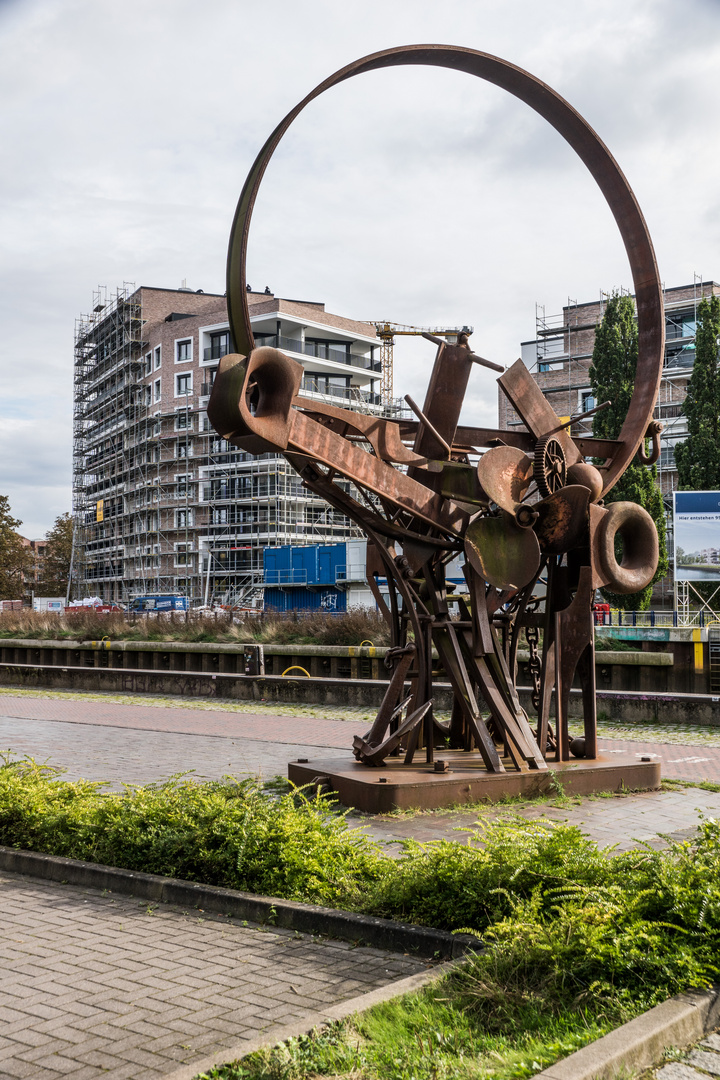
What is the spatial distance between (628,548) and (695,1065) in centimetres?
689

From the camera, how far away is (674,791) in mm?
9375

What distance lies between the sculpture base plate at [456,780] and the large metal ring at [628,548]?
1619mm

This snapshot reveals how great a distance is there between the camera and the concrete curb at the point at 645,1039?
2.94 m

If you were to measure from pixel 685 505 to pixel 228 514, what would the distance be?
47.9m

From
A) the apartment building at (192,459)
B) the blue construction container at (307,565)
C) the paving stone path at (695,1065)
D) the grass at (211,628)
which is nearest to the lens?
the paving stone path at (695,1065)

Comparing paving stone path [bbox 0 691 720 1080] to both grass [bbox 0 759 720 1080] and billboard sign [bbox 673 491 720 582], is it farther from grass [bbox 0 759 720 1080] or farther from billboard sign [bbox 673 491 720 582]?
billboard sign [bbox 673 491 720 582]

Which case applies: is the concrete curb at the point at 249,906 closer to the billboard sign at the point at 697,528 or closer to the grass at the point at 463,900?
the grass at the point at 463,900

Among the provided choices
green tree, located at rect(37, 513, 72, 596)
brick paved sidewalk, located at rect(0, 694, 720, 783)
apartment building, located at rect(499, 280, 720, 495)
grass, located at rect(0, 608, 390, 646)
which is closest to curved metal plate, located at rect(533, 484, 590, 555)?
brick paved sidewalk, located at rect(0, 694, 720, 783)

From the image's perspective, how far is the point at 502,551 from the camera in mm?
8531

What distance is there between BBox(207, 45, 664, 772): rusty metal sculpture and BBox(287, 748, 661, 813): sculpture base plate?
0.17m

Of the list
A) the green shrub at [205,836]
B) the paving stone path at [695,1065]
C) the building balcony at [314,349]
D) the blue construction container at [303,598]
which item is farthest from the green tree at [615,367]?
the paving stone path at [695,1065]

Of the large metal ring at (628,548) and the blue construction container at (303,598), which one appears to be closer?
the large metal ring at (628,548)

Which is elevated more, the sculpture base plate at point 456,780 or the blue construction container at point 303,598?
the blue construction container at point 303,598

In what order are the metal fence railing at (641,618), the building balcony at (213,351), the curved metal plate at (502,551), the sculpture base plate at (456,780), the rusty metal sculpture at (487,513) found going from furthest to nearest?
the building balcony at (213,351) → the metal fence railing at (641,618) → the curved metal plate at (502,551) → the rusty metal sculpture at (487,513) → the sculpture base plate at (456,780)
